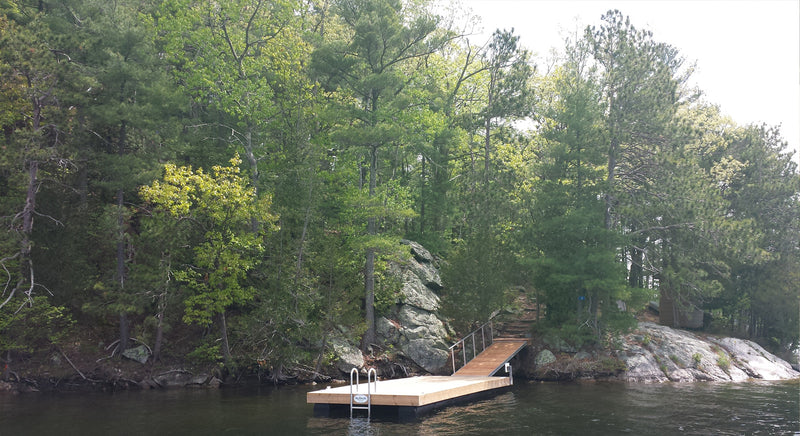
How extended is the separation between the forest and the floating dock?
5165 mm

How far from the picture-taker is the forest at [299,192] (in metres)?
22.3

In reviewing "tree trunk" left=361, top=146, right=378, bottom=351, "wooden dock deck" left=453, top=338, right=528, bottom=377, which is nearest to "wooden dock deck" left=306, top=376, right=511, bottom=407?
"wooden dock deck" left=453, top=338, right=528, bottom=377

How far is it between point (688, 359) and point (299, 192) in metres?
20.3

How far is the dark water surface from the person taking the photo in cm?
1350

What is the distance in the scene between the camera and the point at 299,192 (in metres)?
24.7

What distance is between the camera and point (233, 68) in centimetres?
2738

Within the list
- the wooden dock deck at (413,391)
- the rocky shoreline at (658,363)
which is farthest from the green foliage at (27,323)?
the rocky shoreline at (658,363)

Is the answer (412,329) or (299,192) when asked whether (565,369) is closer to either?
(412,329)

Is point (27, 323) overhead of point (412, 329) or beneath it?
overhead

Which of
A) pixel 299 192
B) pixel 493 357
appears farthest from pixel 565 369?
pixel 299 192

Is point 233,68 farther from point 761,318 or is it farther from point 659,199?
point 761,318

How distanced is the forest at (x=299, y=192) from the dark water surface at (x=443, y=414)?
4442 mm

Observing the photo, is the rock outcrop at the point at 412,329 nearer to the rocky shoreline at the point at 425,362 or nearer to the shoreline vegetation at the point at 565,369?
the rocky shoreline at the point at 425,362

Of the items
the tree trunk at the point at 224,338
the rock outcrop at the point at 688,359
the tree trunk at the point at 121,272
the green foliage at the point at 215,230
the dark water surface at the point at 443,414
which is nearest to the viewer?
the dark water surface at the point at 443,414
